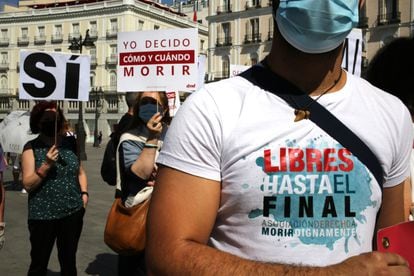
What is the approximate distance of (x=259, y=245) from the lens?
4.11 ft

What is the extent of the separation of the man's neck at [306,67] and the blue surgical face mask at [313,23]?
3 cm

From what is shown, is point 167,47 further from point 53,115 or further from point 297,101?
point 297,101

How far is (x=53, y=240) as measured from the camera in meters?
4.15

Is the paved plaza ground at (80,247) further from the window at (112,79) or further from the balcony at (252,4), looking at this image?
the window at (112,79)

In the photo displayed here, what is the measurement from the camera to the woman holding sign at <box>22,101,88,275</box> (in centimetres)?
406

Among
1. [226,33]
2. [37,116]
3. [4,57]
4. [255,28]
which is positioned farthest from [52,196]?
[4,57]

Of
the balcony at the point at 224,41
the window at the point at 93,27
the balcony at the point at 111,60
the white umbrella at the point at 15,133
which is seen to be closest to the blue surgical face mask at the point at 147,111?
the white umbrella at the point at 15,133

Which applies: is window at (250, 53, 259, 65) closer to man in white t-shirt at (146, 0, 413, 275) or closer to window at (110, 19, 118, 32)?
window at (110, 19, 118, 32)

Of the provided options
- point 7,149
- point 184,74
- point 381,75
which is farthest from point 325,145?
point 7,149

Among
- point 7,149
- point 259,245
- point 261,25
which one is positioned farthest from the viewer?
point 261,25

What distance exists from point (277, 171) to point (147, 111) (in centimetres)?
292

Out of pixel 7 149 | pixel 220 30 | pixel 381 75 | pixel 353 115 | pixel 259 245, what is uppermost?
pixel 220 30

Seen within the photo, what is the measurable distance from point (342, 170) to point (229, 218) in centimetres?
29

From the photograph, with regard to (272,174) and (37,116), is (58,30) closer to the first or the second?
(37,116)
